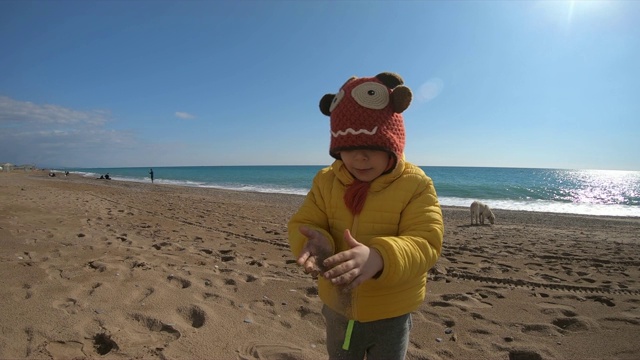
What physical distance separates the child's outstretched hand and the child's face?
1.29 feet

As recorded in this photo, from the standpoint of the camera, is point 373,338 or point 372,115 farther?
point 373,338

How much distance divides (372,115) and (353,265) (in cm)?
79

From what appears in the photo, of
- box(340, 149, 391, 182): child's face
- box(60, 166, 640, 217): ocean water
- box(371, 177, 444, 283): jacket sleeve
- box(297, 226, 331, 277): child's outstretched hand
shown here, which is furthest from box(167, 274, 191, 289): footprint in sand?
box(60, 166, 640, 217): ocean water

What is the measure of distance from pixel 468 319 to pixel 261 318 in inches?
91.1

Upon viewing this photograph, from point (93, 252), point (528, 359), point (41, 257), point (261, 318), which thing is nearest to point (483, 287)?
point (528, 359)

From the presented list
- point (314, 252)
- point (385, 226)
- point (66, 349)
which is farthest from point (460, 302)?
point (66, 349)

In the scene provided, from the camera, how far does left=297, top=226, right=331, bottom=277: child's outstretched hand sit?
4.23 feet

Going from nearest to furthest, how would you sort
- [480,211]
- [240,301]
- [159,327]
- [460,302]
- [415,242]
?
[415,242], [159,327], [240,301], [460,302], [480,211]

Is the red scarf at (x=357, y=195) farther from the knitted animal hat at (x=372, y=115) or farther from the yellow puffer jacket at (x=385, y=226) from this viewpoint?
the knitted animal hat at (x=372, y=115)

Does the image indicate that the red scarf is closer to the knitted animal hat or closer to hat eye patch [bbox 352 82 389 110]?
the knitted animal hat

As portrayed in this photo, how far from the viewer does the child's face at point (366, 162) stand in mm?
1598

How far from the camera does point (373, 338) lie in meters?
1.69

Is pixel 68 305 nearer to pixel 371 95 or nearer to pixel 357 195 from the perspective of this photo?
pixel 357 195

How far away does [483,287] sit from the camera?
4.67 metres
